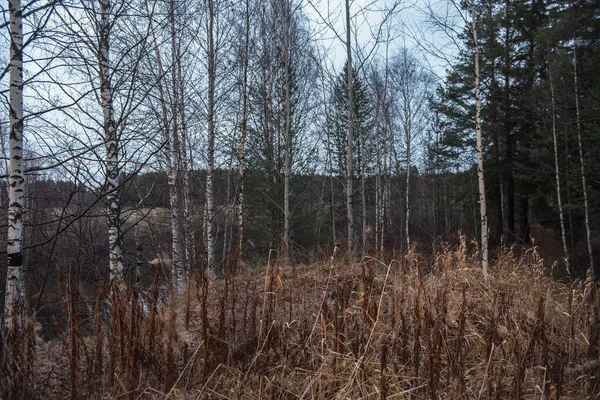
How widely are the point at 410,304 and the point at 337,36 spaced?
239 inches

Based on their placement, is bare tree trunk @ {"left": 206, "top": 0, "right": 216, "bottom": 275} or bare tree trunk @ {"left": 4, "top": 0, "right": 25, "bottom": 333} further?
bare tree trunk @ {"left": 206, "top": 0, "right": 216, "bottom": 275}

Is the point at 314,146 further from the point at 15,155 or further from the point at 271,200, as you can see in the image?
the point at 15,155

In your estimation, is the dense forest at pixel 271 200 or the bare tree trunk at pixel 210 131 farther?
the bare tree trunk at pixel 210 131

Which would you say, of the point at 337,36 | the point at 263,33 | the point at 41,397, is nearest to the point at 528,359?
the point at 41,397

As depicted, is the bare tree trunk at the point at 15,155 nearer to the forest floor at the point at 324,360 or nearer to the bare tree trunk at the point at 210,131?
the forest floor at the point at 324,360

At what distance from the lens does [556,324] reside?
2.97 metres

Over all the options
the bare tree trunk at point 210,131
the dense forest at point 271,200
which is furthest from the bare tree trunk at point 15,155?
the bare tree trunk at point 210,131

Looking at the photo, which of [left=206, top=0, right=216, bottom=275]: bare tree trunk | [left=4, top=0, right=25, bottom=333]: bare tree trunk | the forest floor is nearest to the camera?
the forest floor

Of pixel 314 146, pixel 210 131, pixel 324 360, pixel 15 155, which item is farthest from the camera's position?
pixel 314 146

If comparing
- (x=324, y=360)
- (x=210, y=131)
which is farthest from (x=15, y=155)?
(x=210, y=131)

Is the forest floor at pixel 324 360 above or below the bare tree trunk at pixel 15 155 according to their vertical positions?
below

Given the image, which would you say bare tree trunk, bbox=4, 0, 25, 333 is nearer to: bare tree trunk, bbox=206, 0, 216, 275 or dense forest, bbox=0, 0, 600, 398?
dense forest, bbox=0, 0, 600, 398

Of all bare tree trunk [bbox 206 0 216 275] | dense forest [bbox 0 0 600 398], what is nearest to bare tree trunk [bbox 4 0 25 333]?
dense forest [bbox 0 0 600 398]

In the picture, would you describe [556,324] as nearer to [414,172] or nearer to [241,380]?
[241,380]
